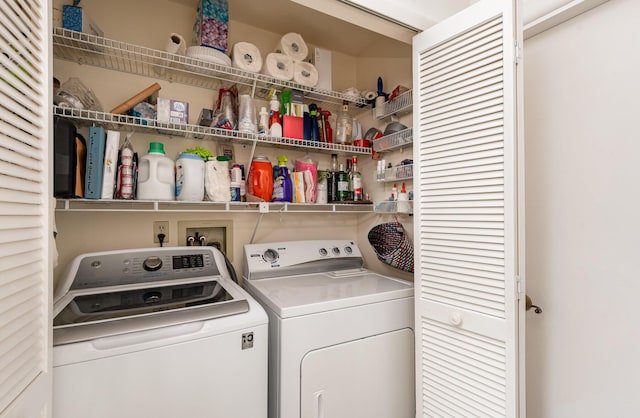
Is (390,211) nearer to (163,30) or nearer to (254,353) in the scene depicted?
(254,353)

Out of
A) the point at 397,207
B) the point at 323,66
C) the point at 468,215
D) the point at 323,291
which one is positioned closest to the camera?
the point at 468,215

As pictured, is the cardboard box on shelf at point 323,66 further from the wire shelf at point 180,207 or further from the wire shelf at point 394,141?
the wire shelf at point 180,207

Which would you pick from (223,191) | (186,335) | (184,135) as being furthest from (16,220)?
(184,135)

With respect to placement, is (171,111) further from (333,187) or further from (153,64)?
(333,187)

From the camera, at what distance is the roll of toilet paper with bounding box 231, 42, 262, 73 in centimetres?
174

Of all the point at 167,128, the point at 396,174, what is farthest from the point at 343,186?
the point at 167,128

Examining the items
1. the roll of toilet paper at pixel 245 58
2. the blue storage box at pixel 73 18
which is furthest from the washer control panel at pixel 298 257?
the blue storage box at pixel 73 18

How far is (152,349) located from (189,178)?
35.4 inches

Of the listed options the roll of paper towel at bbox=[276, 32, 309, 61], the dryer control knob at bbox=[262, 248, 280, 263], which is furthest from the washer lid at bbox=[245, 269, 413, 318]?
the roll of paper towel at bbox=[276, 32, 309, 61]

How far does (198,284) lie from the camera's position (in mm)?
1556

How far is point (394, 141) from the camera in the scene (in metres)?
1.96

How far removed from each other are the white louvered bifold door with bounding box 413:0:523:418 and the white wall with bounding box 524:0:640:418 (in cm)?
44

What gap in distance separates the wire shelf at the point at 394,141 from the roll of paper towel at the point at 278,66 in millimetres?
743

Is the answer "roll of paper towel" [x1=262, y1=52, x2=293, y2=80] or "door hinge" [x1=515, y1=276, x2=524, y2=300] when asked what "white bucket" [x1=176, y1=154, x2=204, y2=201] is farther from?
"door hinge" [x1=515, y1=276, x2=524, y2=300]
